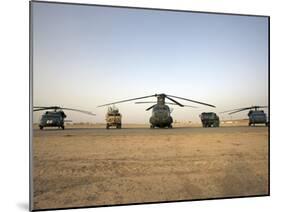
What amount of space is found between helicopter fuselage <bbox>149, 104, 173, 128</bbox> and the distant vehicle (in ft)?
1.06

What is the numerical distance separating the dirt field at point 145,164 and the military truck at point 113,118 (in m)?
0.06

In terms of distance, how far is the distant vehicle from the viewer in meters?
4.11

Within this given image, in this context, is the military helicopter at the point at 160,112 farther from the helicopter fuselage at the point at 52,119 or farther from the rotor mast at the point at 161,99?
the helicopter fuselage at the point at 52,119

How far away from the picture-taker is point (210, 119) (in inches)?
162

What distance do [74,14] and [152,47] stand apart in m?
0.76

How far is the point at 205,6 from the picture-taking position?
4.16 meters

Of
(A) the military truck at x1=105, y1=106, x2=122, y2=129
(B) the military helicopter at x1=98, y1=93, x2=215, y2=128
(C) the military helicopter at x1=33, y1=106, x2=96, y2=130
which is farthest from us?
(B) the military helicopter at x1=98, y1=93, x2=215, y2=128

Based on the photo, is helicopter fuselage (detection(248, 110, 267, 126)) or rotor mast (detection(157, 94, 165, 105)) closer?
rotor mast (detection(157, 94, 165, 105))

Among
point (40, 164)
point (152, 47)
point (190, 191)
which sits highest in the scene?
point (152, 47)

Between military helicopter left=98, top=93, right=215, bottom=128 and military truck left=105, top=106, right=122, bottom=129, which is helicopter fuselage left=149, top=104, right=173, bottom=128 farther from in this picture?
military truck left=105, top=106, right=122, bottom=129

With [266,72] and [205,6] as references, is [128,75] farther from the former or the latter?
[266,72]

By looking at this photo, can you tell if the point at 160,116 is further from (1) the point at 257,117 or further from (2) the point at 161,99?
(1) the point at 257,117

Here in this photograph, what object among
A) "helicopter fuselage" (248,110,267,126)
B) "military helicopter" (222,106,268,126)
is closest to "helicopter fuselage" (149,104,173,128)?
"military helicopter" (222,106,268,126)

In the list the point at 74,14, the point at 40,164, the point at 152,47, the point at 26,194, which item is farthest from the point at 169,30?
the point at 26,194
